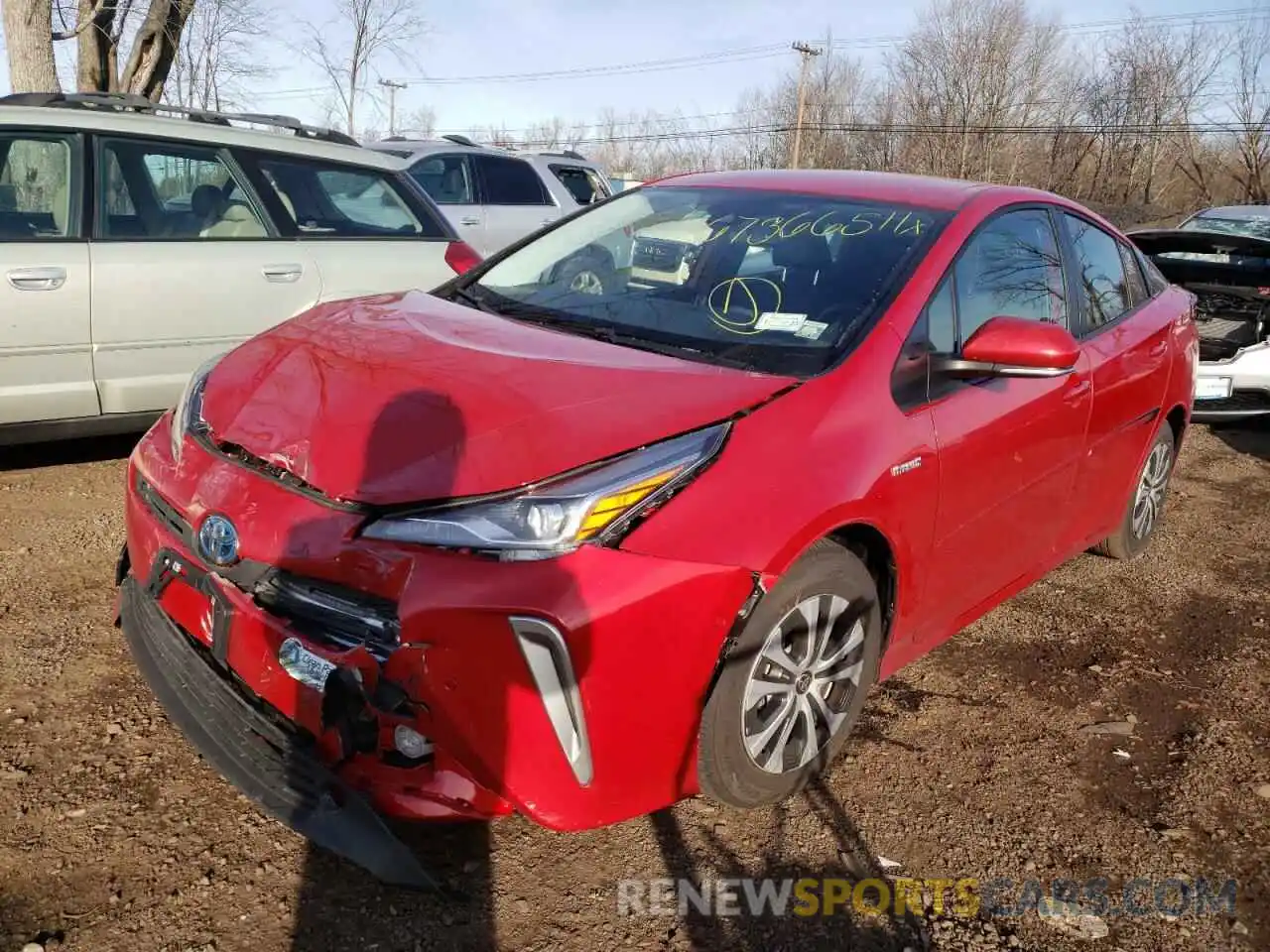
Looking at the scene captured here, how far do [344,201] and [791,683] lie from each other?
3.98m

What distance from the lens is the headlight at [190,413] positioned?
8.82 feet

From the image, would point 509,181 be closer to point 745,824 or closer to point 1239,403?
point 1239,403

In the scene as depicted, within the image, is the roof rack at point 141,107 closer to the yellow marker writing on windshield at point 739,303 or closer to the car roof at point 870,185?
the car roof at point 870,185

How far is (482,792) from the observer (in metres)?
2.15

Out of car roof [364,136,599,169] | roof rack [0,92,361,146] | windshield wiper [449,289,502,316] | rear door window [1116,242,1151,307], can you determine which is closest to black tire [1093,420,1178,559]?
rear door window [1116,242,1151,307]

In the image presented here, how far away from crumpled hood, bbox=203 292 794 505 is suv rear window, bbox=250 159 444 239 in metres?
2.57

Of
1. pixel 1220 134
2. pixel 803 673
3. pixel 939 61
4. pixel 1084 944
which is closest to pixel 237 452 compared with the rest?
pixel 803 673

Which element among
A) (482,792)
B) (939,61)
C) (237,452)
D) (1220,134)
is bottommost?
(482,792)

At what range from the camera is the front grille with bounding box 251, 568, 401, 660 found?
6.93ft

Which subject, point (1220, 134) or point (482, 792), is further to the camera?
point (1220, 134)

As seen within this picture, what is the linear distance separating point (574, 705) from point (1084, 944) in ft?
4.32

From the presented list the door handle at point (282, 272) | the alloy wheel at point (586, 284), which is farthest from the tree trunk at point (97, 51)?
the alloy wheel at point (586, 284)

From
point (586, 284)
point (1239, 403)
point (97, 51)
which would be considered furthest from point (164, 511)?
point (97, 51)

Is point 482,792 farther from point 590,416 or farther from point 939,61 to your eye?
point 939,61
